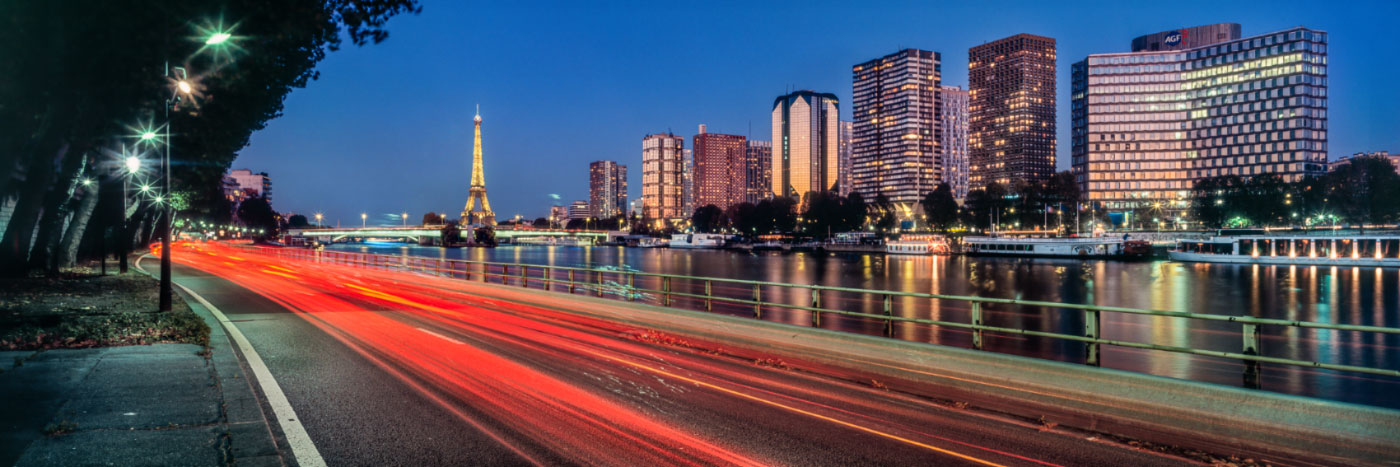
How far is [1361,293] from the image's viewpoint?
56344 mm

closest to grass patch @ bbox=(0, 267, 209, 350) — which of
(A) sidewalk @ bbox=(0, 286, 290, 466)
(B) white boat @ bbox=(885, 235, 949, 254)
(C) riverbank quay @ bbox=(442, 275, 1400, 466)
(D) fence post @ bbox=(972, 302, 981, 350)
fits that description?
(A) sidewalk @ bbox=(0, 286, 290, 466)

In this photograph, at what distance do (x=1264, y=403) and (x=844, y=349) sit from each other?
598 centimetres

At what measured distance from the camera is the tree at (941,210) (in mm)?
180875

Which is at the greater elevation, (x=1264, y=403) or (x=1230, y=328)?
(x=1264, y=403)

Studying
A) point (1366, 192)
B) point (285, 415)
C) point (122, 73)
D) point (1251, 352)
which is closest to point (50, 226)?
point (122, 73)

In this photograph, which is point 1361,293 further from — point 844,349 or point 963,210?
point 963,210

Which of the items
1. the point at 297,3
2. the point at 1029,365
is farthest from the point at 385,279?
the point at 1029,365

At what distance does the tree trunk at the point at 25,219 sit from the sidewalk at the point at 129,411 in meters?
17.5

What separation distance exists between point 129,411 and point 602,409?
5.25m

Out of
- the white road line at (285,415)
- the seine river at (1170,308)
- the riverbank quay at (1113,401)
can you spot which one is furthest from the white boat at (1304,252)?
the white road line at (285,415)

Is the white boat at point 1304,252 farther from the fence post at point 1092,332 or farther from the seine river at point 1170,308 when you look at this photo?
the fence post at point 1092,332

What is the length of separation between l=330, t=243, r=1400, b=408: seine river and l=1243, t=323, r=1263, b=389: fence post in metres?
12.9

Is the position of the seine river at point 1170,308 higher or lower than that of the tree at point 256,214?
lower

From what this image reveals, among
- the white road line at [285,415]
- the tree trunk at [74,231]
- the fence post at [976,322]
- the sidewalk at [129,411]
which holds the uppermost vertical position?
the tree trunk at [74,231]
